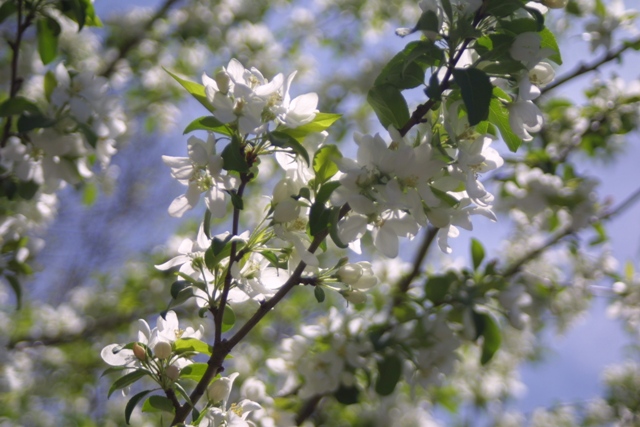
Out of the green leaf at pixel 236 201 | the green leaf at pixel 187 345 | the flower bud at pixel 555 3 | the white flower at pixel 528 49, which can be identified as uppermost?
the flower bud at pixel 555 3

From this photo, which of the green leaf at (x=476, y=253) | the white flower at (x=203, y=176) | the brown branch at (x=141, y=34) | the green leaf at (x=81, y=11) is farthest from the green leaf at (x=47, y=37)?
the brown branch at (x=141, y=34)

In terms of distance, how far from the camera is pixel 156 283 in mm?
3662

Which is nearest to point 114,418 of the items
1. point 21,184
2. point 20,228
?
point 20,228

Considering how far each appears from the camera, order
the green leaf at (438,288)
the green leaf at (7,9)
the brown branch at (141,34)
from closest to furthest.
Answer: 1. the green leaf at (7,9)
2. the green leaf at (438,288)
3. the brown branch at (141,34)

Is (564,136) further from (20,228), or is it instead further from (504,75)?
(20,228)

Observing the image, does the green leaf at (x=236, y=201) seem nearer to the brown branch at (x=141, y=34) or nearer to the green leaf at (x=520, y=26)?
the green leaf at (x=520, y=26)

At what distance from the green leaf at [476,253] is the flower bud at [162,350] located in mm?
1379

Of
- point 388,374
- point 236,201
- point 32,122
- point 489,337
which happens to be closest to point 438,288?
point 489,337

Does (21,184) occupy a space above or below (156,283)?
below

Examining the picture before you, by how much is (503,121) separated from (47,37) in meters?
1.48

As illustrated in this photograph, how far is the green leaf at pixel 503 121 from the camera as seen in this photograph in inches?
49.3

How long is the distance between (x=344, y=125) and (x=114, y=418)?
2.68 meters

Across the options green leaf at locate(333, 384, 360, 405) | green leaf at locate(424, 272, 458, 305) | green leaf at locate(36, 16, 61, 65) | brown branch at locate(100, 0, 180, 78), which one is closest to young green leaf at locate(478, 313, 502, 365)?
green leaf at locate(424, 272, 458, 305)

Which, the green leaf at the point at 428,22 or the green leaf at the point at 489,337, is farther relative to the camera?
the green leaf at the point at 489,337
